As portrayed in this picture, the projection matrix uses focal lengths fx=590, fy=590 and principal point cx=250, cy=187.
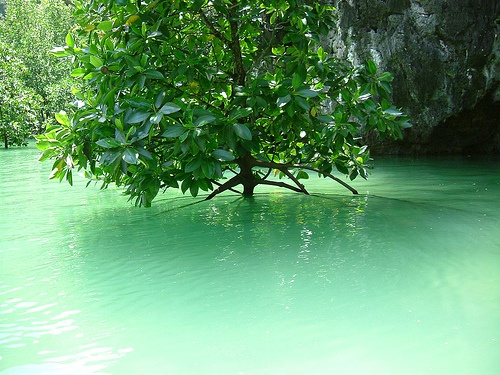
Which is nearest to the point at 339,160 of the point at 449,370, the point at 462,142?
the point at 449,370

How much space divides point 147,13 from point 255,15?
3.28ft

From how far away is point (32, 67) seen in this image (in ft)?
97.4

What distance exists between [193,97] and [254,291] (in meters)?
2.20

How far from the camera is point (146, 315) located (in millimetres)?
1964

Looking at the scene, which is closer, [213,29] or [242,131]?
[242,131]

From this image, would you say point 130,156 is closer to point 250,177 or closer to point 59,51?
point 59,51

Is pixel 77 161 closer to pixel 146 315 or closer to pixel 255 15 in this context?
pixel 255 15

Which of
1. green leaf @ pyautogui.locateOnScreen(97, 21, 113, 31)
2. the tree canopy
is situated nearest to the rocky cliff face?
the tree canopy

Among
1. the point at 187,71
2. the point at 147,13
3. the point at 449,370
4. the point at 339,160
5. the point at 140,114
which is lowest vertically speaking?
the point at 449,370

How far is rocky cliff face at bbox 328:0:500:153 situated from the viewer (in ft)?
30.8

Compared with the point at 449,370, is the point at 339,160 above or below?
above

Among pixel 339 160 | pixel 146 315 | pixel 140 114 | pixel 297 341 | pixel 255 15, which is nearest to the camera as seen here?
pixel 297 341

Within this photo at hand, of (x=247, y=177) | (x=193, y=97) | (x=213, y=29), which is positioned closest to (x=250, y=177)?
(x=247, y=177)

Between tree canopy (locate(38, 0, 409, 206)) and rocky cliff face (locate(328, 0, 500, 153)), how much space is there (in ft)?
18.3
